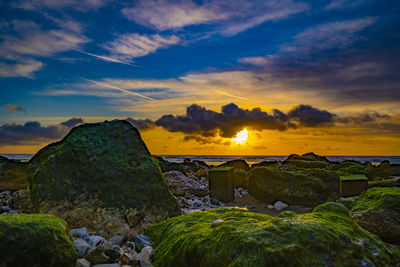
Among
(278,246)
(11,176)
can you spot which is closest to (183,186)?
(11,176)

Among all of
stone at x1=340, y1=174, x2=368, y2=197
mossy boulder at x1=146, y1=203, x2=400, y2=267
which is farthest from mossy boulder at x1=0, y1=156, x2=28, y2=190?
stone at x1=340, y1=174, x2=368, y2=197

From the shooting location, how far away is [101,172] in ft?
18.7

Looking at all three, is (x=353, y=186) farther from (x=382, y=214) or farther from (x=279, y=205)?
(x=382, y=214)

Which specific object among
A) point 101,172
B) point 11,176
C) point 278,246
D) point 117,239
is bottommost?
point 117,239

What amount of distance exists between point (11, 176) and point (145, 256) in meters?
8.59

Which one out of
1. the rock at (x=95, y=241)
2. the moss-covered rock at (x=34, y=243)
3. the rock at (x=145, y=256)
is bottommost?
the rock at (x=145, y=256)

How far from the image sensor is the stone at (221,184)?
10586 mm

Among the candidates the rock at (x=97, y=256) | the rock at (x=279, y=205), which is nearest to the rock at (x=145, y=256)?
the rock at (x=97, y=256)

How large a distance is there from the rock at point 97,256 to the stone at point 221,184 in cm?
715

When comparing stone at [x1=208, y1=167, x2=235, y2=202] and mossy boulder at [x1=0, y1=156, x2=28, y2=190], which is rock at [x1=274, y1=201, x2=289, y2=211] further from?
mossy boulder at [x1=0, y1=156, x2=28, y2=190]

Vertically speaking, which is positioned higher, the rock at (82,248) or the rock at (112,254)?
the rock at (82,248)

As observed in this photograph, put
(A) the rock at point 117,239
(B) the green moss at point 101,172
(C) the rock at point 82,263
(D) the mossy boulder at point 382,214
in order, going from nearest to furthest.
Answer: (C) the rock at point 82,263 → (A) the rock at point 117,239 → (B) the green moss at point 101,172 → (D) the mossy boulder at point 382,214

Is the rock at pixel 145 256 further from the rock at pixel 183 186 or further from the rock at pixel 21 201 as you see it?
the rock at pixel 183 186

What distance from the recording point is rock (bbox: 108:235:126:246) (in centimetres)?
465
